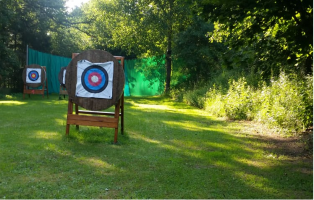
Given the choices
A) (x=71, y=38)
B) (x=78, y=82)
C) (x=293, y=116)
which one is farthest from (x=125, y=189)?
(x=71, y=38)

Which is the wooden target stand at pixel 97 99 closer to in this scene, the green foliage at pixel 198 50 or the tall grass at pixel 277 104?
the tall grass at pixel 277 104

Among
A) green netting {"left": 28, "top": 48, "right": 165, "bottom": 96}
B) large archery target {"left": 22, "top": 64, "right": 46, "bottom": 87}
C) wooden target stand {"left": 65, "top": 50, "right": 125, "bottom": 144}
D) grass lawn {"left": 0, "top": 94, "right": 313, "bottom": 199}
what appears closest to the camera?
grass lawn {"left": 0, "top": 94, "right": 313, "bottom": 199}

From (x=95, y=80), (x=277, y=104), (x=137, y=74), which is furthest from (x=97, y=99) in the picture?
(x=137, y=74)

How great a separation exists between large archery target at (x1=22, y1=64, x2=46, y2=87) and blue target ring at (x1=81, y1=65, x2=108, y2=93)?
9.59 meters

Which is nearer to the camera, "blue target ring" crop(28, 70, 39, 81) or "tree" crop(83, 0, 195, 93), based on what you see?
"blue target ring" crop(28, 70, 39, 81)

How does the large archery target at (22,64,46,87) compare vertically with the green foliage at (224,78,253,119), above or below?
above

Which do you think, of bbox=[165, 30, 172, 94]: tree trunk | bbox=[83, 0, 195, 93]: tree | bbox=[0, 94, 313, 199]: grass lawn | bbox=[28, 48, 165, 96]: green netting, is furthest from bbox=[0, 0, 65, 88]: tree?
bbox=[0, 94, 313, 199]: grass lawn

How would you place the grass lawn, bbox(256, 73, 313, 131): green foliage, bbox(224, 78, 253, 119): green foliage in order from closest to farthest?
the grass lawn → bbox(256, 73, 313, 131): green foliage → bbox(224, 78, 253, 119): green foliage

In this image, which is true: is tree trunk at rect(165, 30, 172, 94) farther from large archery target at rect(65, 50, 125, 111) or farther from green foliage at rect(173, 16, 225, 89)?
large archery target at rect(65, 50, 125, 111)

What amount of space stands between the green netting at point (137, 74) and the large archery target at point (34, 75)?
3.02 metres

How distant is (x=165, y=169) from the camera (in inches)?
142

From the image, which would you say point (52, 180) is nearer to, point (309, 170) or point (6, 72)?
point (309, 170)

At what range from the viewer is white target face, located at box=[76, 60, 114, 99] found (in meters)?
5.02

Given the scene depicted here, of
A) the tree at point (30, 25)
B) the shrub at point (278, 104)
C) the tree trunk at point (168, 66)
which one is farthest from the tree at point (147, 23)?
the shrub at point (278, 104)
